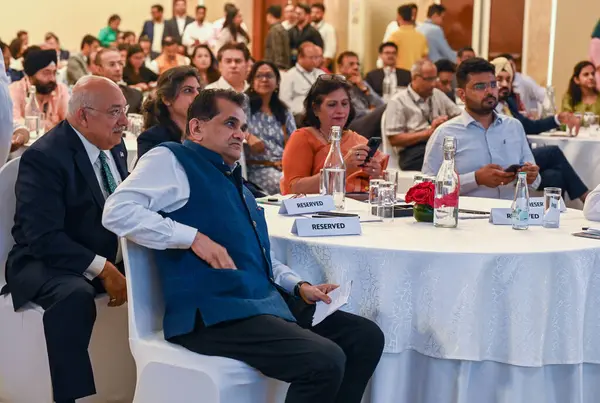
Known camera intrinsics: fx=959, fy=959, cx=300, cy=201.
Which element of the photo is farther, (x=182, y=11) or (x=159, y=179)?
(x=182, y=11)

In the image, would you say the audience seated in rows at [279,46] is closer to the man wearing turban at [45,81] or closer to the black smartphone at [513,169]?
the man wearing turban at [45,81]

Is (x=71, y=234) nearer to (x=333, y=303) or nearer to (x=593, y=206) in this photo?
(x=333, y=303)

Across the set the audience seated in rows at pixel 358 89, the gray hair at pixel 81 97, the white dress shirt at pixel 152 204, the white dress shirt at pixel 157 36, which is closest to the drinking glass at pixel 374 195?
the white dress shirt at pixel 152 204

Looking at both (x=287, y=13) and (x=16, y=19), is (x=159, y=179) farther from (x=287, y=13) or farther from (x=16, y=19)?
(x=16, y=19)

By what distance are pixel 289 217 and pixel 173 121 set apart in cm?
96

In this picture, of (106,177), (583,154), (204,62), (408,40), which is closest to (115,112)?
(106,177)

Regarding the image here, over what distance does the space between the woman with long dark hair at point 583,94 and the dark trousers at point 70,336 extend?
5818 mm

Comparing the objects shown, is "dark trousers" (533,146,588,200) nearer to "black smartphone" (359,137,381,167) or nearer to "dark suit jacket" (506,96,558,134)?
"dark suit jacket" (506,96,558,134)

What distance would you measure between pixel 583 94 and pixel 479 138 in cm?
362

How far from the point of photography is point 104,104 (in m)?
3.18

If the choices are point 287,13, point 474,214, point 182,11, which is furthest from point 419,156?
point 182,11

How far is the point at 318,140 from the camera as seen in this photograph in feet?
13.7

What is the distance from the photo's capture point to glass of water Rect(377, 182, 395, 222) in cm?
323

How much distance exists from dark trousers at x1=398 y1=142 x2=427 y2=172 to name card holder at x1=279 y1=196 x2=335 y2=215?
290cm
